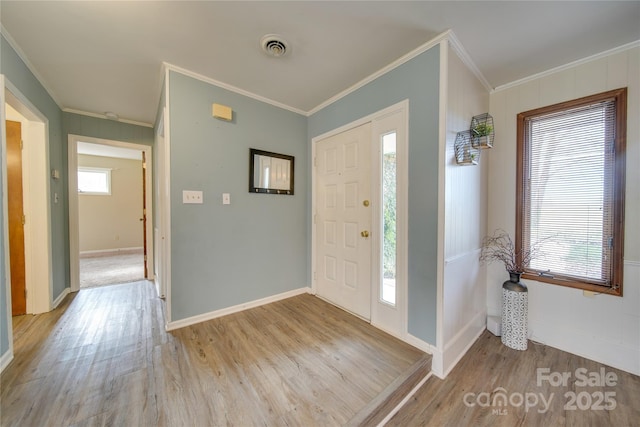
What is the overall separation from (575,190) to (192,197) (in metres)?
3.47

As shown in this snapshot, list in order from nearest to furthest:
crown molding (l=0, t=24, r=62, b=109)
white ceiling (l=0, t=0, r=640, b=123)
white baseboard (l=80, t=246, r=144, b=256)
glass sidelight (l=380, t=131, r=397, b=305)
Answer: white ceiling (l=0, t=0, r=640, b=123)
crown molding (l=0, t=24, r=62, b=109)
glass sidelight (l=380, t=131, r=397, b=305)
white baseboard (l=80, t=246, r=144, b=256)

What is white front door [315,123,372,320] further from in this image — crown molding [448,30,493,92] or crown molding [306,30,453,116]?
crown molding [448,30,493,92]

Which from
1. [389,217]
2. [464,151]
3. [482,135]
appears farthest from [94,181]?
[482,135]

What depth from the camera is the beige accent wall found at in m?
5.71

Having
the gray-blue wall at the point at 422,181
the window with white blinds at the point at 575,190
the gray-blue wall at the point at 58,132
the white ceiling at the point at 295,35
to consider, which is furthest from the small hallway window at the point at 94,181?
the window with white blinds at the point at 575,190

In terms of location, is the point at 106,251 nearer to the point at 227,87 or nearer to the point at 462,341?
the point at 227,87

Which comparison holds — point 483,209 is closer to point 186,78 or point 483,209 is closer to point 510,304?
point 510,304

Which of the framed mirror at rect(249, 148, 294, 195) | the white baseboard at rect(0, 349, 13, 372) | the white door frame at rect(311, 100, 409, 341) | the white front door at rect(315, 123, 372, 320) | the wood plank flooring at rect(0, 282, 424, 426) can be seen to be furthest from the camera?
the framed mirror at rect(249, 148, 294, 195)

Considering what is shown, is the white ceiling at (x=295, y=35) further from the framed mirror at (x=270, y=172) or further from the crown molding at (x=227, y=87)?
the framed mirror at (x=270, y=172)

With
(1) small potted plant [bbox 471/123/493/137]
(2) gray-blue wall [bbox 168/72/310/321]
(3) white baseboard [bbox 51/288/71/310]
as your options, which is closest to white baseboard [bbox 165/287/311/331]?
(2) gray-blue wall [bbox 168/72/310/321]

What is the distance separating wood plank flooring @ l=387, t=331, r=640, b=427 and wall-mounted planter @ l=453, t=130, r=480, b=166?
1636mm

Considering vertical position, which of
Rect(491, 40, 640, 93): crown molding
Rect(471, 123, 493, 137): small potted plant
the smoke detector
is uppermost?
the smoke detector

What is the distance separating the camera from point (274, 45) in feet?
5.96

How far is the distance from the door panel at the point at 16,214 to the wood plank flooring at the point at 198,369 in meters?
0.27
